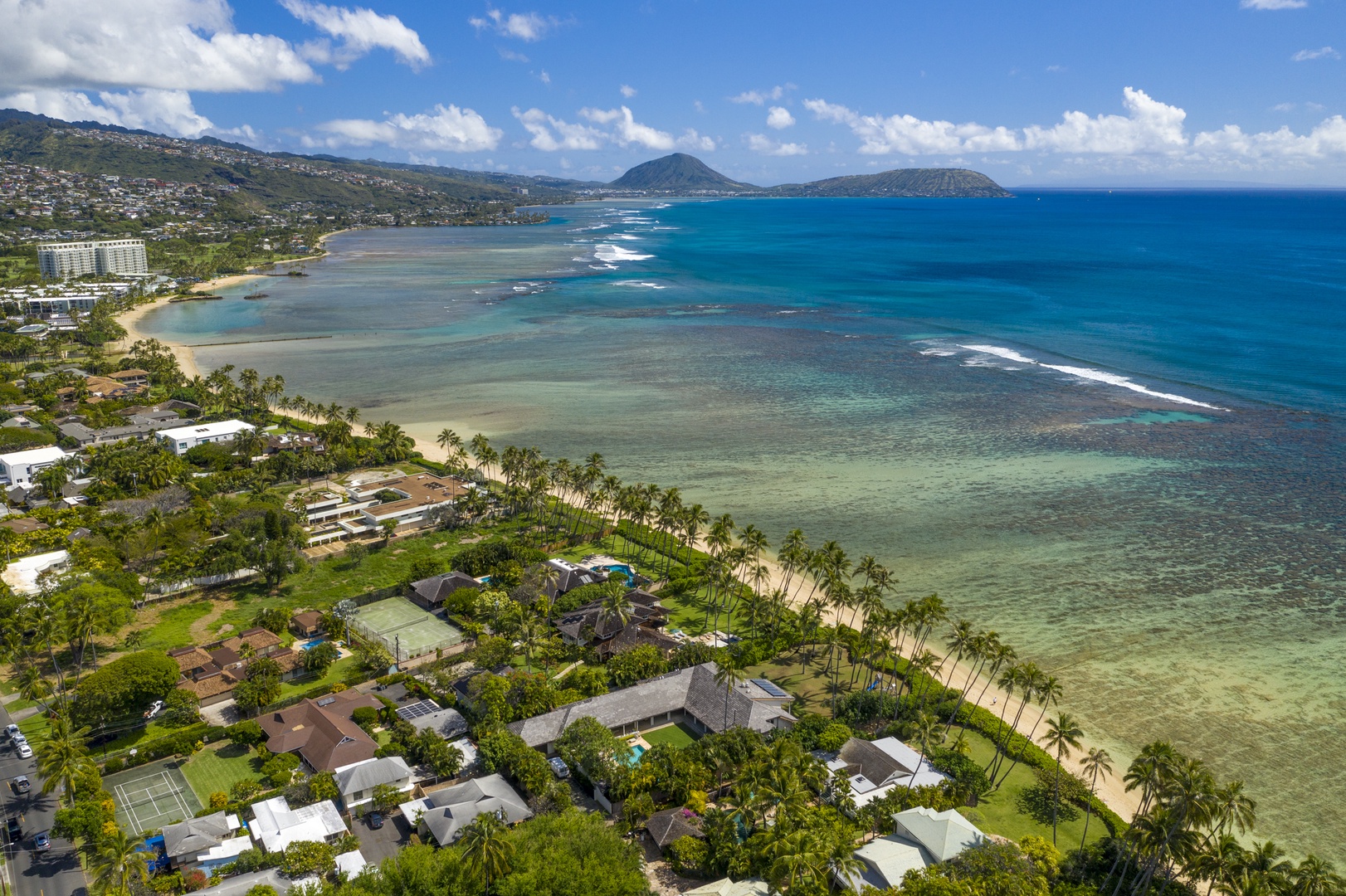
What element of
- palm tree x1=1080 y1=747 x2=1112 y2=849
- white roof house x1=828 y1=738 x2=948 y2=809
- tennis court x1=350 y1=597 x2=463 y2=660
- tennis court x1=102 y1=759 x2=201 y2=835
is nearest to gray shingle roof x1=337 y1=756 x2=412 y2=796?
tennis court x1=102 y1=759 x2=201 y2=835

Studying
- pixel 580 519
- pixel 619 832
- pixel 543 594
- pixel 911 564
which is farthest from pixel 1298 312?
pixel 619 832

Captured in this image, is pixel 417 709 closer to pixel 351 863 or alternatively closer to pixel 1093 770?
pixel 351 863

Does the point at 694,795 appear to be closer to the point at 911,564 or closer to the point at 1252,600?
the point at 911,564

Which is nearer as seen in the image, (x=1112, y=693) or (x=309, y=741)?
(x=309, y=741)

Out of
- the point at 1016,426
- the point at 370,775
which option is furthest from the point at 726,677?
the point at 1016,426

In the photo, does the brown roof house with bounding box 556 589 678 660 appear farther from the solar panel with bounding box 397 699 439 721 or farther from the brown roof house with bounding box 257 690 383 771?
the brown roof house with bounding box 257 690 383 771

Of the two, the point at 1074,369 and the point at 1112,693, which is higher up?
the point at 1074,369
